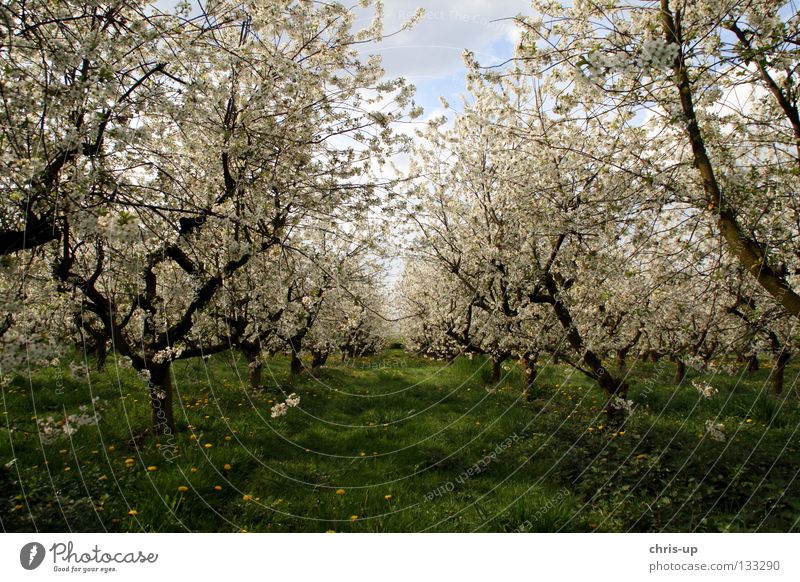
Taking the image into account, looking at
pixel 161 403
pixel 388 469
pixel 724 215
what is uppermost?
pixel 724 215

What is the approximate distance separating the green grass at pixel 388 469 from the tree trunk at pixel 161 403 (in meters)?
0.27

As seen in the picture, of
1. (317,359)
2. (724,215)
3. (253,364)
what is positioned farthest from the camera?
(317,359)

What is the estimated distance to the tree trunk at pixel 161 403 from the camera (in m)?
7.34

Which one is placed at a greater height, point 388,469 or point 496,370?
point 496,370

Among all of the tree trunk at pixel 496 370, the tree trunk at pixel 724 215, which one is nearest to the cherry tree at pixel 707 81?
the tree trunk at pixel 724 215

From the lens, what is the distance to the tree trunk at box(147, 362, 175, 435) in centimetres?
734

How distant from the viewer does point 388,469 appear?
7082 millimetres

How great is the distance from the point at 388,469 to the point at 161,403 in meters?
3.61

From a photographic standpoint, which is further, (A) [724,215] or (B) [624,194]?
(B) [624,194]

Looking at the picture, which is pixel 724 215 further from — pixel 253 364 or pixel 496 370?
pixel 496 370

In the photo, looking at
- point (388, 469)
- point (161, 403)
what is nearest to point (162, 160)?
point (161, 403)

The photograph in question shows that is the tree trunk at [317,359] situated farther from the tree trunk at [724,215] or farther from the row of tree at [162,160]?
the tree trunk at [724,215]

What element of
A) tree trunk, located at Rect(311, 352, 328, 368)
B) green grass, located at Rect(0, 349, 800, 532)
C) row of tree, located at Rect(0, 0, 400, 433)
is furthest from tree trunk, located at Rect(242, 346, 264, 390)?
tree trunk, located at Rect(311, 352, 328, 368)

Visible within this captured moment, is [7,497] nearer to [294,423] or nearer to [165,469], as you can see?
[165,469]
